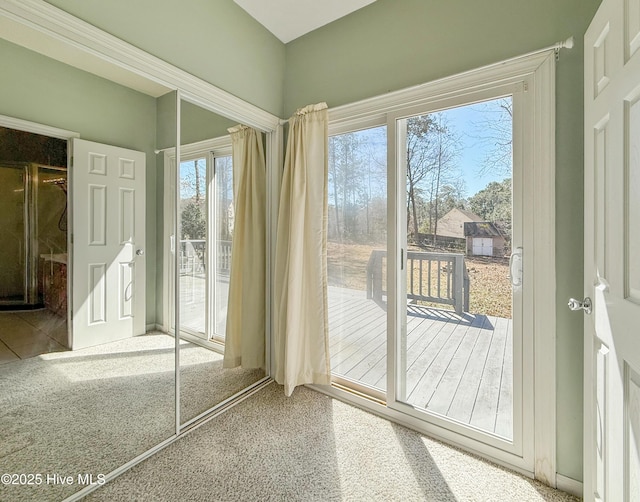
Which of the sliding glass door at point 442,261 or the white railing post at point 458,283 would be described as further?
the white railing post at point 458,283

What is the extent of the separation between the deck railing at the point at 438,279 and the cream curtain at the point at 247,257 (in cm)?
101

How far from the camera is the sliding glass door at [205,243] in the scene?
1.82 m

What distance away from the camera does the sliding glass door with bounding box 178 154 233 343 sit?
5.98 feet

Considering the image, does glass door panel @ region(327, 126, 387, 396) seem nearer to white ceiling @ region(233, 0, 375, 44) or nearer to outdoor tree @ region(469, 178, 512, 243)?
outdoor tree @ region(469, 178, 512, 243)

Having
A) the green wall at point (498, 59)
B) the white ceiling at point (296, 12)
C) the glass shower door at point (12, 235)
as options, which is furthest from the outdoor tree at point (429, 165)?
the glass shower door at point (12, 235)

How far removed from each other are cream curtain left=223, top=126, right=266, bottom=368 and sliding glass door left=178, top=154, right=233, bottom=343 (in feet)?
0.22

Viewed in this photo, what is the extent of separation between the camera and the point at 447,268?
1776 millimetres

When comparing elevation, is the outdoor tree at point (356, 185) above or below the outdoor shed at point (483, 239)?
Answer: above

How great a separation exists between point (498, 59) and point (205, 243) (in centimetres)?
199

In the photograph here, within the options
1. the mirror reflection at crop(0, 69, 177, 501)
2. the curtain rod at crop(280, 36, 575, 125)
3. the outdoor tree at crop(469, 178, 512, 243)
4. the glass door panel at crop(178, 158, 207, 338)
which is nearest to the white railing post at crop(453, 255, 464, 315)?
the outdoor tree at crop(469, 178, 512, 243)

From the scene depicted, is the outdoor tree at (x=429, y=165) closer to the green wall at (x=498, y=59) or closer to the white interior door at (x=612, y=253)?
the green wall at (x=498, y=59)

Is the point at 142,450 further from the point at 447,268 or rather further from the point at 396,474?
the point at 447,268

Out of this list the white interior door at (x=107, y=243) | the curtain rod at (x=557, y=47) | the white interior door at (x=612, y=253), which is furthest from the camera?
the white interior door at (x=107, y=243)

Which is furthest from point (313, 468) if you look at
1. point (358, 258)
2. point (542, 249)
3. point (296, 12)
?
point (296, 12)
